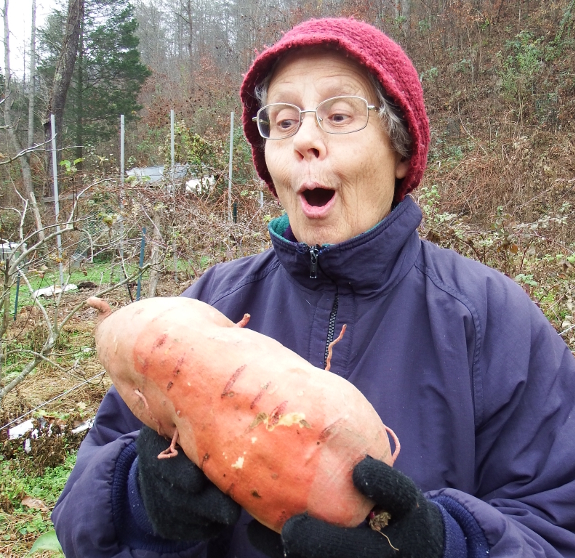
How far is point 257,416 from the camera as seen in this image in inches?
42.9

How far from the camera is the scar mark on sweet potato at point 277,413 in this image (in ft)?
3.53

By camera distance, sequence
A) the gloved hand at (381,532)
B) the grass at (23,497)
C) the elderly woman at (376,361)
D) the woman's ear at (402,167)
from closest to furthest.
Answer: the gloved hand at (381,532), the elderly woman at (376,361), the woman's ear at (402,167), the grass at (23,497)

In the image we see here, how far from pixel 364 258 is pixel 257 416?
467 mm

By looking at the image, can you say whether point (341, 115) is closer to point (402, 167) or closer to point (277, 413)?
point (402, 167)

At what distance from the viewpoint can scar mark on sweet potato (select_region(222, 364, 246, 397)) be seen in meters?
1.13

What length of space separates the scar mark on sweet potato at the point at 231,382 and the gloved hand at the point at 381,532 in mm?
301

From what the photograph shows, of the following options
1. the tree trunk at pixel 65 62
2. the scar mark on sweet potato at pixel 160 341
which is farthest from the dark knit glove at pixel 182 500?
the tree trunk at pixel 65 62

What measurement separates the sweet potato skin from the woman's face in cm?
38

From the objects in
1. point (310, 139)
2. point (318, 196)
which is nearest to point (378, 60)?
point (310, 139)

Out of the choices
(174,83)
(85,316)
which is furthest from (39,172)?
(174,83)

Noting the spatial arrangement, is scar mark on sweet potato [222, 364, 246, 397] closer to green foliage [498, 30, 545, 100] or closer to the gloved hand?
the gloved hand

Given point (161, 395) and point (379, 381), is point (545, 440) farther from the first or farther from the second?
point (161, 395)

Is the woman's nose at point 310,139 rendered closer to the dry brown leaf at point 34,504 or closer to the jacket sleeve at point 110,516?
the jacket sleeve at point 110,516

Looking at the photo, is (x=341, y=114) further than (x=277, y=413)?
Yes
